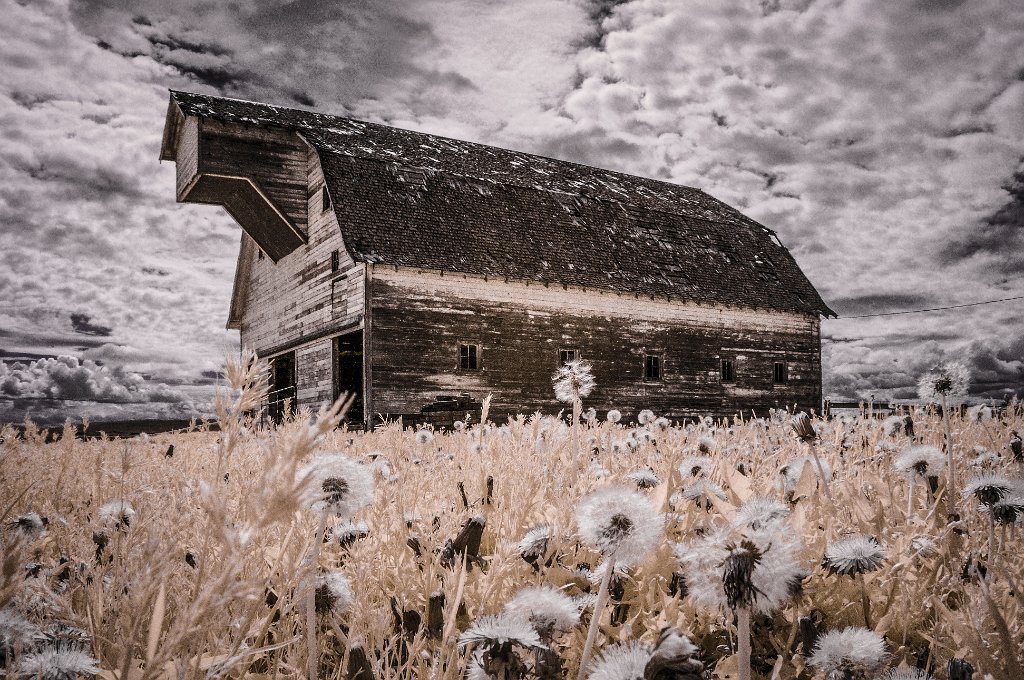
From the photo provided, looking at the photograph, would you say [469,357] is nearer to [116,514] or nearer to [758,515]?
[116,514]

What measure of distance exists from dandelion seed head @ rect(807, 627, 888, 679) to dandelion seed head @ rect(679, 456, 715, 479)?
229cm

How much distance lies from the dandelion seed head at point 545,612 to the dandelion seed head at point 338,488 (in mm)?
559

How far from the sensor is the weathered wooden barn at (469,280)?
17.0m

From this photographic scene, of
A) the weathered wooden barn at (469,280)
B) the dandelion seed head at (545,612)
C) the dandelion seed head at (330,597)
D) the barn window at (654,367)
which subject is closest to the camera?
the dandelion seed head at (545,612)

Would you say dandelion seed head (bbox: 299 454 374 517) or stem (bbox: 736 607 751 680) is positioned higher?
dandelion seed head (bbox: 299 454 374 517)

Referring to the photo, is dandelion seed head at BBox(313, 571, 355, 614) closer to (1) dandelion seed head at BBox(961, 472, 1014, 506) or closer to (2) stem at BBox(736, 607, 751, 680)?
(2) stem at BBox(736, 607, 751, 680)

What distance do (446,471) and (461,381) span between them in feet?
40.8

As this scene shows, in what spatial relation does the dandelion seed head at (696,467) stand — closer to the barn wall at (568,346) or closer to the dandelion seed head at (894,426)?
the dandelion seed head at (894,426)

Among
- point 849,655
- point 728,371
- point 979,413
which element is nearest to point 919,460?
point 849,655

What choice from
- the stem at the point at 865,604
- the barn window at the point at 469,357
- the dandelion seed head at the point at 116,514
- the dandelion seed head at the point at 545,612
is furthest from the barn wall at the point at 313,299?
the dandelion seed head at the point at 545,612

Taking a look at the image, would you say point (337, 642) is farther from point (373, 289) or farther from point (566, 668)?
point (373, 289)

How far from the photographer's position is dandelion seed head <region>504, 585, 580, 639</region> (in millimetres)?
1464

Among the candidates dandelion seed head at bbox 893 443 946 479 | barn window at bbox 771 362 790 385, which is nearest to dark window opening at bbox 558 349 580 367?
barn window at bbox 771 362 790 385

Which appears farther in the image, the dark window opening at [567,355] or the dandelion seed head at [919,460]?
the dark window opening at [567,355]
